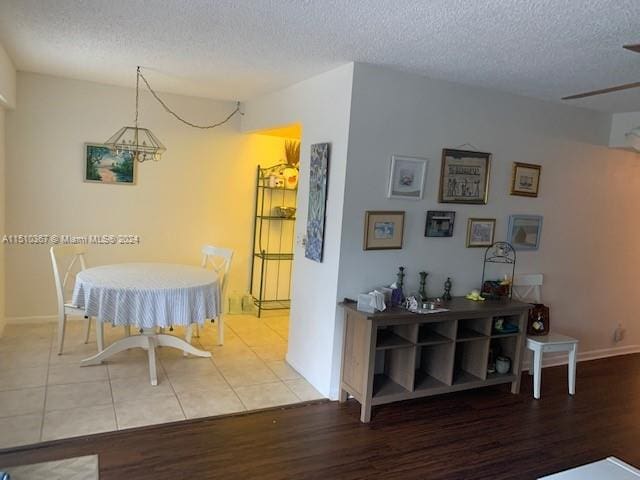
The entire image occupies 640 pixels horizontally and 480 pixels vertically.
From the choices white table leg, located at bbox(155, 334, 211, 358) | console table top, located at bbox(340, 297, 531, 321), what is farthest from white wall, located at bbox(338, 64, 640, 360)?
white table leg, located at bbox(155, 334, 211, 358)

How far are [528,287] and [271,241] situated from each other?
9.31 ft

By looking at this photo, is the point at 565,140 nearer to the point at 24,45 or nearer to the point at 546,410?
the point at 546,410

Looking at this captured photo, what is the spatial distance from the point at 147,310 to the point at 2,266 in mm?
1919

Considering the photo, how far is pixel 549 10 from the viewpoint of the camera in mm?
2105

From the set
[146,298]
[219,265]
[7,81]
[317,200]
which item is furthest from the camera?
[219,265]

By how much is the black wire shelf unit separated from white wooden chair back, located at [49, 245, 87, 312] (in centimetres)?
183

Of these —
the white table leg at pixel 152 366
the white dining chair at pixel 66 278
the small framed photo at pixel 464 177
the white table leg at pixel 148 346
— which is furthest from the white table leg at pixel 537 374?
the white dining chair at pixel 66 278

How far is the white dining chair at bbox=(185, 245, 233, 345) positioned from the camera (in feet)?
14.0

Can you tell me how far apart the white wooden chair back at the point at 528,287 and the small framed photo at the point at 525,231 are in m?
0.25

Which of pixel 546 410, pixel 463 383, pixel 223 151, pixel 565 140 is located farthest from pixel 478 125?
pixel 223 151

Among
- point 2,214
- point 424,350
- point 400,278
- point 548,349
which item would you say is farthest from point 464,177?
point 2,214

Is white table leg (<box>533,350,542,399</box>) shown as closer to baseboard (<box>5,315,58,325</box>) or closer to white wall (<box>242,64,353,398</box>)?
white wall (<box>242,64,353,398</box>)

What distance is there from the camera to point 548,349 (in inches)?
149

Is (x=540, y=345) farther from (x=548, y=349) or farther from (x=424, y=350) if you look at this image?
(x=424, y=350)
